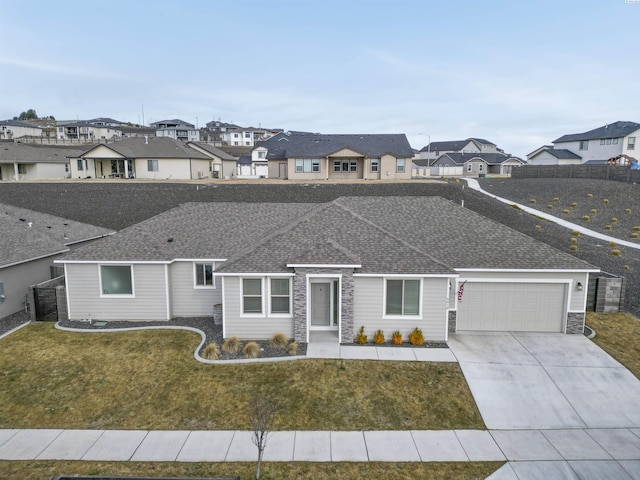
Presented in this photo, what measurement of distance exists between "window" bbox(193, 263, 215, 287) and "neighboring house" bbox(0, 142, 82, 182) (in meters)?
46.0

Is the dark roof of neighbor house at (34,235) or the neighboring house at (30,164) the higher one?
the neighboring house at (30,164)

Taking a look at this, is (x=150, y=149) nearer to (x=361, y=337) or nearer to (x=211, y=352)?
(x=211, y=352)

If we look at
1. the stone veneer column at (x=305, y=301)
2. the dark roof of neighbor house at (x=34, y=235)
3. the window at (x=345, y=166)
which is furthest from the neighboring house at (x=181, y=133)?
the stone veneer column at (x=305, y=301)

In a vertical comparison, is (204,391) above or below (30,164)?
below

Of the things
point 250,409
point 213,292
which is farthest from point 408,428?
point 213,292

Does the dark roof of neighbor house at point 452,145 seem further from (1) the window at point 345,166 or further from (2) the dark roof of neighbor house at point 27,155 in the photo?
(2) the dark roof of neighbor house at point 27,155

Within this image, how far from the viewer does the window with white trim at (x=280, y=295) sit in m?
15.0

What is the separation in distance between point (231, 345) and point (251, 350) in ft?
2.89

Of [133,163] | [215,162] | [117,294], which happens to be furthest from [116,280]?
[215,162]

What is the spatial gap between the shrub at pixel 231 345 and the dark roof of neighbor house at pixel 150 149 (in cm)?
4101

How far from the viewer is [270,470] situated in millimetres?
8992

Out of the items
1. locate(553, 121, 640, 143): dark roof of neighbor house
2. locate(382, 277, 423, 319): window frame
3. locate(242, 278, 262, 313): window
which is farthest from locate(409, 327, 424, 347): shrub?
locate(553, 121, 640, 143): dark roof of neighbor house

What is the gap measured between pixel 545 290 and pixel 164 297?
14898mm

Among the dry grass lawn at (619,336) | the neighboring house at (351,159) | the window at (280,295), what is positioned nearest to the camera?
the dry grass lawn at (619,336)
